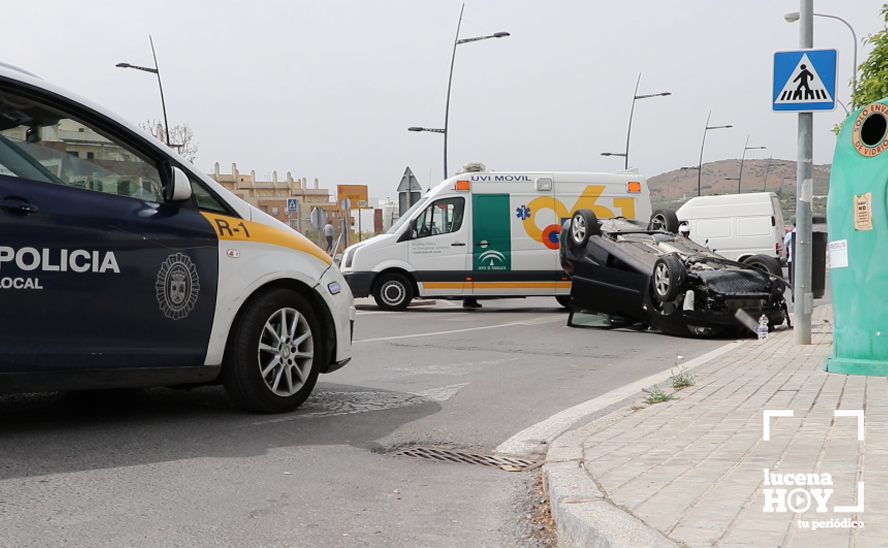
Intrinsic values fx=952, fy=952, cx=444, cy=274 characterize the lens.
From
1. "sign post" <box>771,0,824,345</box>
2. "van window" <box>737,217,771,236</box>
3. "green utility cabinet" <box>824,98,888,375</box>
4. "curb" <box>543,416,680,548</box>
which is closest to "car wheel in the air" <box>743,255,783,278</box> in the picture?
"van window" <box>737,217,771,236</box>

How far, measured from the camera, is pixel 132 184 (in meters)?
5.52

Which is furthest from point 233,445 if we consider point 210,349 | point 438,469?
point 438,469

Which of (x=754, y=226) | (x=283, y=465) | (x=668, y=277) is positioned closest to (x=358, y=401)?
(x=283, y=465)

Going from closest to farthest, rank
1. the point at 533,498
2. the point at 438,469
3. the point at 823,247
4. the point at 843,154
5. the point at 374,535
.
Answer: the point at 374,535
the point at 533,498
the point at 438,469
the point at 843,154
the point at 823,247

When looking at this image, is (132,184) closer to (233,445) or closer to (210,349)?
(210,349)

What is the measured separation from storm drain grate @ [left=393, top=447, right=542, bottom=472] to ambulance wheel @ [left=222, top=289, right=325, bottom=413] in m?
1.15

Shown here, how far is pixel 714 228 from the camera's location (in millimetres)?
25781

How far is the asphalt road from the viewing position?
376cm

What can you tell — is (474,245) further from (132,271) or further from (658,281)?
(132,271)

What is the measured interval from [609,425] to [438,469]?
115 cm

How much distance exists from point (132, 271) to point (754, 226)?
867 inches

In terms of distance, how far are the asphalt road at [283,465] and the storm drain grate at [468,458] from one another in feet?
0.29

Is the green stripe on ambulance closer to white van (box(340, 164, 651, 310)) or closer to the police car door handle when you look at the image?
white van (box(340, 164, 651, 310))

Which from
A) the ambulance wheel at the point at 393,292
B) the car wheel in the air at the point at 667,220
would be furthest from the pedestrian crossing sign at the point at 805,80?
the ambulance wheel at the point at 393,292
